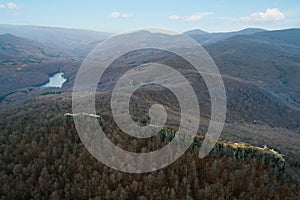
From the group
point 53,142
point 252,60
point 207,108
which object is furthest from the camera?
point 252,60

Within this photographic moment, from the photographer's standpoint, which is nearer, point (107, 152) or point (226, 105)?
point (107, 152)

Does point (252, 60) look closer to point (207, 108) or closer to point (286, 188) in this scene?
point (207, 108)

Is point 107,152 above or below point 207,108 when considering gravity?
above

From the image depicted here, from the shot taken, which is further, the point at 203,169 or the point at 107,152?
the point at 107,152

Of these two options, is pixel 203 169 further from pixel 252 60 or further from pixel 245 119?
pixel 252 60

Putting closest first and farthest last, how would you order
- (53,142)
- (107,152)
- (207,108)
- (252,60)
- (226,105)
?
1. (107,152)
2. (53,142)
3. (207,108)
4. (226,105)
5. (252,60)

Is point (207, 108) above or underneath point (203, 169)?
underneath

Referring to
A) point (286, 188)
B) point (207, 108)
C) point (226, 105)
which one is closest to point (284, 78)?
point (226, 105)

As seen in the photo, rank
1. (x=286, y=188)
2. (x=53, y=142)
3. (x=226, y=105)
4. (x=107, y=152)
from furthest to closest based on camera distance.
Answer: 1. (x=226, y=105)
2. (x=53, y=142)
3. (x=107, y=152)
4. (x=286, y=188)

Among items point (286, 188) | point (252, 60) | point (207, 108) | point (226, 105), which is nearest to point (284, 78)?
point (252, 60)
